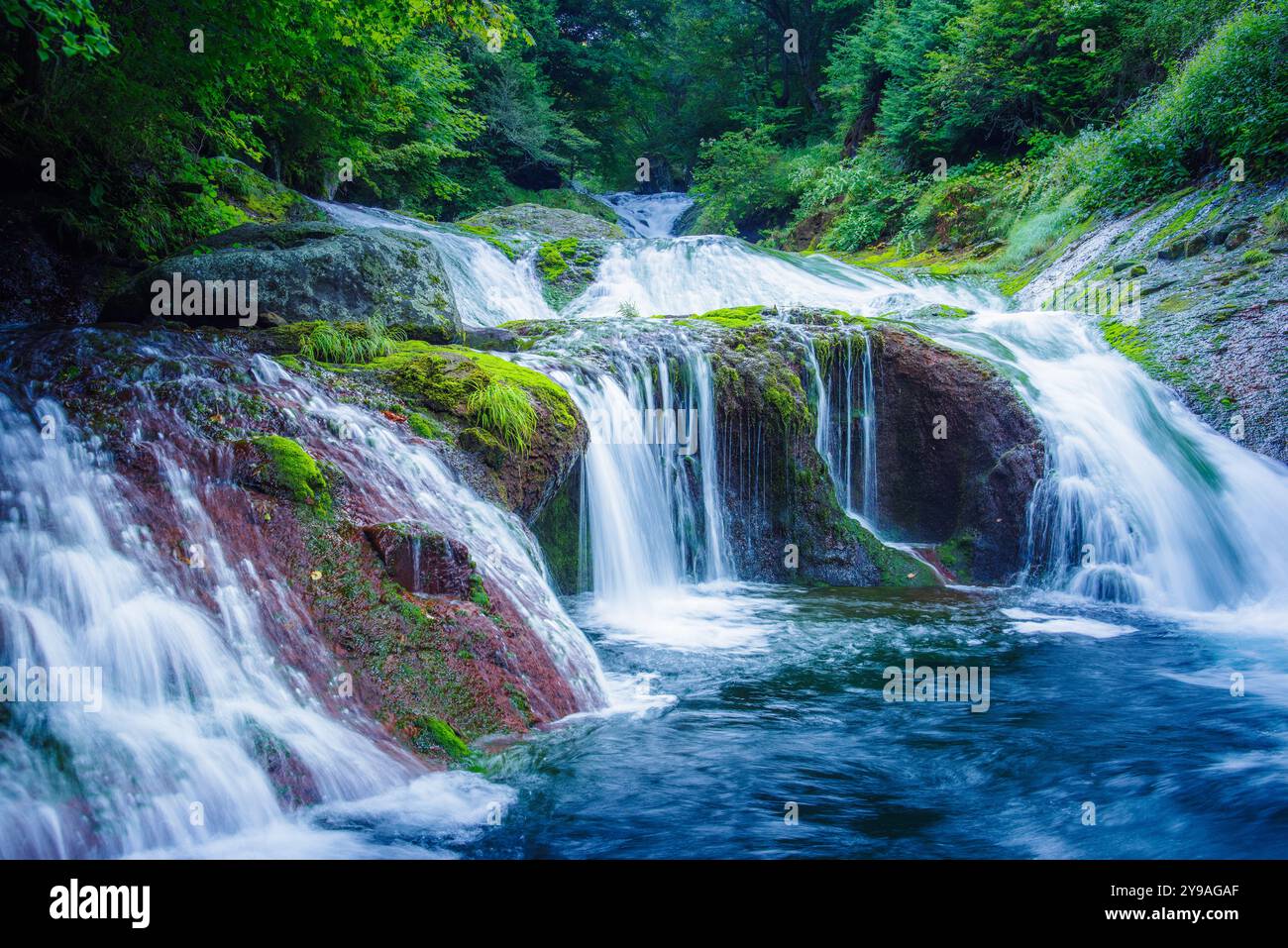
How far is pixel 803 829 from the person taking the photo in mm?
3744

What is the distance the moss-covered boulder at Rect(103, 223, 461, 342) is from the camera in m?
7.66

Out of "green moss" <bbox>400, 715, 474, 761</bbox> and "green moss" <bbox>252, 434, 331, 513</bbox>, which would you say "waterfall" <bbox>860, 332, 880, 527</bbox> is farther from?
"green moss" <bbox>400, 715, 474, 761</bbox>

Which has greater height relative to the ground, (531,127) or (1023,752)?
(531,127)

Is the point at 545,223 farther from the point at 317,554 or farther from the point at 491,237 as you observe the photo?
the point at 317,554

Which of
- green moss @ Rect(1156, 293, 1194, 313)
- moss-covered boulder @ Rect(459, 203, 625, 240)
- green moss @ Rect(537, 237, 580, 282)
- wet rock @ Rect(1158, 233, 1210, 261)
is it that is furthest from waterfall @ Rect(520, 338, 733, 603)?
moss-covered boulder @ Rect(459, 203, 625, 240)

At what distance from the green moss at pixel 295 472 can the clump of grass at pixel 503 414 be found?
1786mm

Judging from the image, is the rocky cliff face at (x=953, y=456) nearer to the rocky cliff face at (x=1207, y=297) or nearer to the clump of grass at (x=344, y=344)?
the rocky cliff face at (x=1207, y=297)

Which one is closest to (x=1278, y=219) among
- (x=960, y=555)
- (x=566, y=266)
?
(x=960, y=555)

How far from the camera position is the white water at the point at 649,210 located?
98.1ft

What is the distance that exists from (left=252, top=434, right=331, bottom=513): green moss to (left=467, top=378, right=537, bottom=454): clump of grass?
1.79m

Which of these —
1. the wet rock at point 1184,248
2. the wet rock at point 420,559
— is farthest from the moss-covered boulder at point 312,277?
the wet rock at point 1184,248
